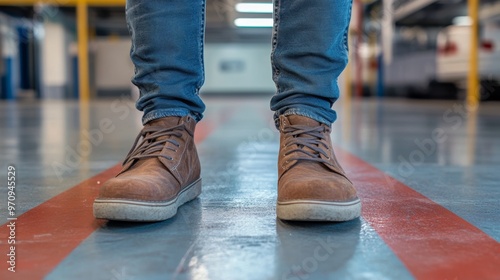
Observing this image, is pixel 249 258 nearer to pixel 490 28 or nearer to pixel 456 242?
pixel 456 242

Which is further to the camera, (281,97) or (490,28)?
(490,28)

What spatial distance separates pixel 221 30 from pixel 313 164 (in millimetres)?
14422

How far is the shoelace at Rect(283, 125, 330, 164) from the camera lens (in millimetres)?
892

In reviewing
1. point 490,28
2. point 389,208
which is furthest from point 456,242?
point 490,28

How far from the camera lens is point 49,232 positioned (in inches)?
30.0

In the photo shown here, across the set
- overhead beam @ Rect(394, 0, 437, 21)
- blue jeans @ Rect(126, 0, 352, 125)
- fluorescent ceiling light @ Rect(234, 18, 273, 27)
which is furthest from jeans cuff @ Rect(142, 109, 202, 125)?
fluorescent ceiling light @ Rect(234, 18, 273, 27)

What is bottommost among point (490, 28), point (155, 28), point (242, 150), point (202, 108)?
point (242, 150)

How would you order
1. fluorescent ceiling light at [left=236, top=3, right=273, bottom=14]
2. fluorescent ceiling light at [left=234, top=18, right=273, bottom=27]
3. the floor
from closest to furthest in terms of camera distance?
the floor
fluorescent ceiling light at [left=236, top=3, right=273, bottom=14]
fluorescent ceiling light at [left=234, top=18, right=273, bottom=27]

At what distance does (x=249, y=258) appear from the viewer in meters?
0.63

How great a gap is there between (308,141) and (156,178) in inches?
10.2

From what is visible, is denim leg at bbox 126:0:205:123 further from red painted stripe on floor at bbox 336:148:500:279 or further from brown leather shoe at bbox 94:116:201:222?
red painted stripe on floor at bbox 336:148:500:279

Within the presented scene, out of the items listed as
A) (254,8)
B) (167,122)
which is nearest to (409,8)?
(254,8)

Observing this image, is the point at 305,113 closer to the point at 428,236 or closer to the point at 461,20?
the point at 428,236

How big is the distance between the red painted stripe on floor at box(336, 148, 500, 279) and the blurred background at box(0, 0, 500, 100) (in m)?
5.89
